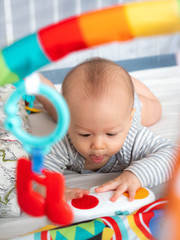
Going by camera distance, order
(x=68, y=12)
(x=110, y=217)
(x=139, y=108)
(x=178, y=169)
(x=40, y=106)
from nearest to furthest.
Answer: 1. (x=178, y=169)
2. (x=110, y=217)
3. (x=139, y=108)
4. (x=40, y=106)
5. (x=68, y=12)

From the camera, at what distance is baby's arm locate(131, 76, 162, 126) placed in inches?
39.6

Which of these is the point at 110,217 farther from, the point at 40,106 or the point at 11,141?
the point at 40,106

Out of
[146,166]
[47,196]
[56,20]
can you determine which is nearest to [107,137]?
[146,166]

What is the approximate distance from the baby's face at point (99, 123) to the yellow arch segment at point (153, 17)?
0.25 meters

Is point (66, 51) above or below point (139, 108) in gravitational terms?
above

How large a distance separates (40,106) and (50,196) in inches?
32.9

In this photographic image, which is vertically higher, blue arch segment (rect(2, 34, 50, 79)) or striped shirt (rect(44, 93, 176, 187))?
blue arch segment (rect(2, 34, 50, 79))

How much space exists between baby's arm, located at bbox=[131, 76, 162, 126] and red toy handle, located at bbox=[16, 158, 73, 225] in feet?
2.15

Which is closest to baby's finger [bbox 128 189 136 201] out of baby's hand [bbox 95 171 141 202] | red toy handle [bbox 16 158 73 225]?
baby's hand [bbox 95 171 141 202]

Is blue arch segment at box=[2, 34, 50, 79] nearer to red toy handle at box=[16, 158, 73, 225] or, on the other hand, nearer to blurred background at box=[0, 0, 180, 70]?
red toy handle at box=[16, 158, 73, 225]

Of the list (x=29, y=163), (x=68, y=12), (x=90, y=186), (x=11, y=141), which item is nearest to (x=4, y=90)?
(x=11, y=141)

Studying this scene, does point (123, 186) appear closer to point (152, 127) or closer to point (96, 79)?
point (96, 79)

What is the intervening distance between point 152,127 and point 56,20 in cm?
123

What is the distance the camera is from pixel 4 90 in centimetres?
103
